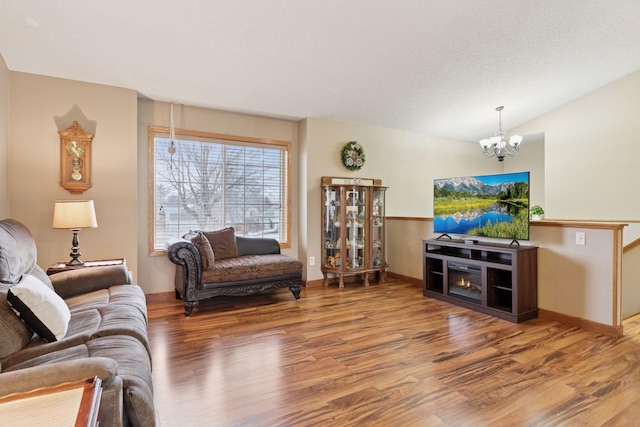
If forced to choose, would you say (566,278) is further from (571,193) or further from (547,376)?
(571,193)

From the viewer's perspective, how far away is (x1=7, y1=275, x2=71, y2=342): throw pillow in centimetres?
157

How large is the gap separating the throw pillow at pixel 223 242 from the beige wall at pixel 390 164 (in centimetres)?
111

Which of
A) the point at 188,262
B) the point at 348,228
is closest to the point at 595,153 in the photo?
the point at 348,228

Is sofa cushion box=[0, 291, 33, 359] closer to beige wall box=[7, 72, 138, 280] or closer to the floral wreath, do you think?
beige wall box=[7, 72, 138, 280]

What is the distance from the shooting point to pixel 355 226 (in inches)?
194

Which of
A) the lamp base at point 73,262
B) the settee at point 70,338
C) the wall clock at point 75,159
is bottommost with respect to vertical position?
the settee at point 70,338

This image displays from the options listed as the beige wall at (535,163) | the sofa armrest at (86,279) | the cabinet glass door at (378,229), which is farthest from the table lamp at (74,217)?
the beige wall at (535,163)

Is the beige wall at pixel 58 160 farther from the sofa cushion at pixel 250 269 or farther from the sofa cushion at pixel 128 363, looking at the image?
the sofa cushion at pixel 128 363

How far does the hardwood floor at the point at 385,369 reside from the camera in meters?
1.86

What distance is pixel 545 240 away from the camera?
3.49 m

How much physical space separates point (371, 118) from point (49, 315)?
4538 mm

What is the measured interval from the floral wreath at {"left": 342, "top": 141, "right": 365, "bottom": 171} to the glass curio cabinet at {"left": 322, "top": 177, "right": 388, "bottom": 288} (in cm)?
32

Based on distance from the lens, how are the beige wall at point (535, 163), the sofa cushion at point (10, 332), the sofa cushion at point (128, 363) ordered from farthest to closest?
1. the beige wall at point (535, 163)
2. the sofa cushion at point (10, 332)
3. the sofa cushion at point (128, 363)

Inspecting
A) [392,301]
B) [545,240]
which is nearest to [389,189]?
[392,301]
